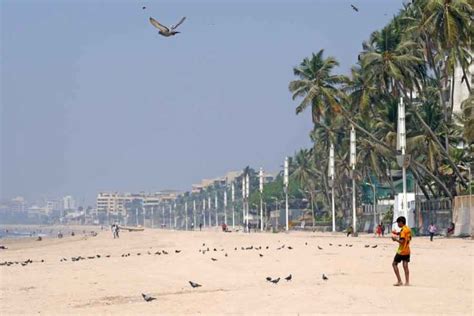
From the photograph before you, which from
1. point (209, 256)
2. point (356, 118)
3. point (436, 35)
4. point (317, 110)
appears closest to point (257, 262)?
point (209, 256)

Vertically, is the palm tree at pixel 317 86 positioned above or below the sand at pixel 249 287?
above

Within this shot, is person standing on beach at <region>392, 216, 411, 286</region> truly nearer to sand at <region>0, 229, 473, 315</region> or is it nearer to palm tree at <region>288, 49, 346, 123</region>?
sand at <region>0, 229, 473, 315</region>

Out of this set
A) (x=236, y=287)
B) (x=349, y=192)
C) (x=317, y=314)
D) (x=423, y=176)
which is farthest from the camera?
(x=349, y=192)

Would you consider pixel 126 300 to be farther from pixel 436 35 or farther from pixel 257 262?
pixel 436 35

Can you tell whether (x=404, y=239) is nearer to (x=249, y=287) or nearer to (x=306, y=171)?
(x=249, y=287)

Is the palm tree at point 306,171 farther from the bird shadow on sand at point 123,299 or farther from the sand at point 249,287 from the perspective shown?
the bird shadow on sand at point 123,299

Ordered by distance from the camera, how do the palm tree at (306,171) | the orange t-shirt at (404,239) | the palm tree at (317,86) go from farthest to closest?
the palm tree at (306,171), the palm tree at (317,86), the orange t-shirt at (404,239)

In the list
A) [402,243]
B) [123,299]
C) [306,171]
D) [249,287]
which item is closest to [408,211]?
[249,287]

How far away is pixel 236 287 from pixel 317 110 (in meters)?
58.5

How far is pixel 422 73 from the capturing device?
66.2 meters

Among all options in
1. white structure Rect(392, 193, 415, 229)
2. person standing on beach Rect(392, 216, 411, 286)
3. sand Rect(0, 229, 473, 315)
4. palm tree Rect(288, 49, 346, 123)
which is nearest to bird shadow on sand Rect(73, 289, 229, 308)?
sand Rect(0, 229, 473, 315)

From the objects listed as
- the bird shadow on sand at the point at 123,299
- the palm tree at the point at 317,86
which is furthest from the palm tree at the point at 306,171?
the bird shadow on sand at the point at 123,299

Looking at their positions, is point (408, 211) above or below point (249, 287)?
above

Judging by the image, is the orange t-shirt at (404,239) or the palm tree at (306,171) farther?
the palm tree at (306,171)
